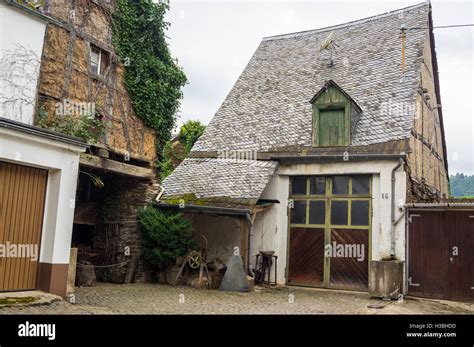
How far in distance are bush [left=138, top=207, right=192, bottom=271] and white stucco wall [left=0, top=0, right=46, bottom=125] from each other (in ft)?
14.8

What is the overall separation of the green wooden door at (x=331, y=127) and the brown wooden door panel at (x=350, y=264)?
2576 mm

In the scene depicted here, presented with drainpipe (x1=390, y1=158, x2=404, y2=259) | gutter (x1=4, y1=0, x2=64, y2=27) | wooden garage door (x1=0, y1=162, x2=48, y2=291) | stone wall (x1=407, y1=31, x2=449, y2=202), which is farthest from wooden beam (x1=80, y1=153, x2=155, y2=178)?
stone wall (x1=407, y1=31, x2=449, y2=202)

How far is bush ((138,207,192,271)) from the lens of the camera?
43.4ft

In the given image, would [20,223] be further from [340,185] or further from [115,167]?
[340,185]

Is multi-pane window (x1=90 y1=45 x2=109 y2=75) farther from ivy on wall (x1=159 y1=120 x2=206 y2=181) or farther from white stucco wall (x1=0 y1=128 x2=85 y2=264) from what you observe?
ivy on wall (x1=159 y1=120 x2=206 y2=181)

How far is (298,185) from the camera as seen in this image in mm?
14305

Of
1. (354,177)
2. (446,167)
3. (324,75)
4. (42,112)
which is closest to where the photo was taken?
(42,112)

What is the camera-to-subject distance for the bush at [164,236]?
13.2 m

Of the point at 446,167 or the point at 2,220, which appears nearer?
the point at 2,220

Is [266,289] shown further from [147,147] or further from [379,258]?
[147,147]

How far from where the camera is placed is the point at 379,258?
12.6 m

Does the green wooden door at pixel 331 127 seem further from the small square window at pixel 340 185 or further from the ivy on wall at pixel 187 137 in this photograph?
the ivy on wall at pixel 187 137
